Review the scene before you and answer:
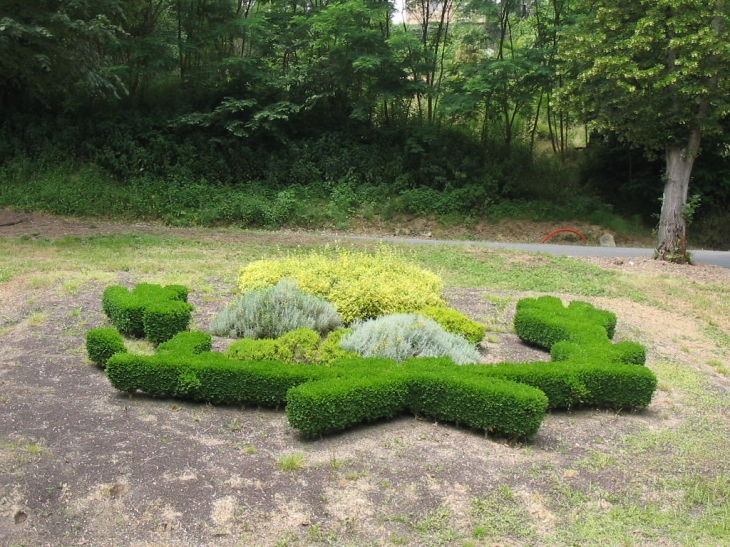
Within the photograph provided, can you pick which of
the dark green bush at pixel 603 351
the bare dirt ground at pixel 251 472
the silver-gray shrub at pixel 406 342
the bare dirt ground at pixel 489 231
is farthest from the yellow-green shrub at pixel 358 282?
the bare dirt ground at pixel 489 231

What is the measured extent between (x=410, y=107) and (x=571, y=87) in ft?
27.7

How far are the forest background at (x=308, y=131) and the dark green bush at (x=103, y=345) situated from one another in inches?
417

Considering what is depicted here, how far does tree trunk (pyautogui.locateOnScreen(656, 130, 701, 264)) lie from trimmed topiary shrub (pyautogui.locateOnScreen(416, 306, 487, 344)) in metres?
7.77

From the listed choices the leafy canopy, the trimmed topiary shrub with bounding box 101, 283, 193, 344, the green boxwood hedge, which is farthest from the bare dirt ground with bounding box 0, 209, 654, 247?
the green boxwood hedge

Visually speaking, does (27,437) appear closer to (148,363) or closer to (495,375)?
(148,363)

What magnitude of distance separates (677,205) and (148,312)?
10.5 metres

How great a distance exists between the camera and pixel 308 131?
62.0 ft

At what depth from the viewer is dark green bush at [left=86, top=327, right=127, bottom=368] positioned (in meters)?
5.14

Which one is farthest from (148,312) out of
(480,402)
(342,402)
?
(480,402)

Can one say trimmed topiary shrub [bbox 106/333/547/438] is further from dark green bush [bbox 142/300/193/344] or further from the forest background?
the forest background

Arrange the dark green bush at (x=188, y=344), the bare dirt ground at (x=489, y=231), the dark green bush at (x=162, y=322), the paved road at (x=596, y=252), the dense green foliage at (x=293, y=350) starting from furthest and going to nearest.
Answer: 1. the bare dirt ground at (x=489, y=231)
2. the paved road at (x=596, y=252)
3. the dark green bush at (x=162, y=322)
4. the dense green foliage at (x=293, y=350)
5. the dark green bush at (x=188, y=344)

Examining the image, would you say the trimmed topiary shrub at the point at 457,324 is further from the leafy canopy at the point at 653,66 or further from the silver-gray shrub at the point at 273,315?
the leafy canopy at the point at 653,66

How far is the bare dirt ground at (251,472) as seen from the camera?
3264mm

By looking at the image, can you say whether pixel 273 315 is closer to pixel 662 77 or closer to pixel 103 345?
pixel 103 345
